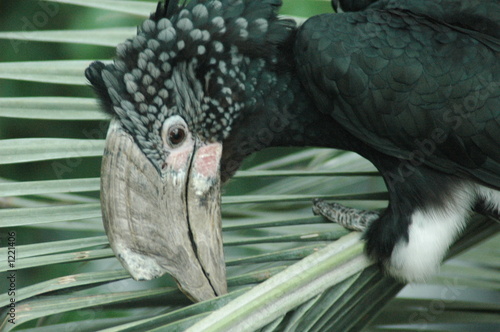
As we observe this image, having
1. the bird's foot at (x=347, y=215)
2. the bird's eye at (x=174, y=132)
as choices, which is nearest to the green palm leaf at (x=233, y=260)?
the bird's foot at (x=347, y=215)

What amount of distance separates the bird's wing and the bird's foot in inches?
6.5

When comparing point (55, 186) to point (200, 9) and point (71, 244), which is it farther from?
point (200, 9)

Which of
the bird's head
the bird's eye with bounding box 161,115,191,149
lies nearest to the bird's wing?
the bird's head

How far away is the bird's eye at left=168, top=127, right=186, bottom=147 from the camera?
4.50ft

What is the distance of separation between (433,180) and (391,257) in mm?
220

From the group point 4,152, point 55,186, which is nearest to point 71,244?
point 55,186

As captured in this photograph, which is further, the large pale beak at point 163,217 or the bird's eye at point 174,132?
the bird's eye at point 174,132

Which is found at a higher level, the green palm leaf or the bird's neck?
the bird's neck

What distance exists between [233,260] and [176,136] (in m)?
0.31

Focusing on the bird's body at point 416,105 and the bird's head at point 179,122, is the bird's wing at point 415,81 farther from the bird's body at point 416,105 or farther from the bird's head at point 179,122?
the bird's head at point 179,122

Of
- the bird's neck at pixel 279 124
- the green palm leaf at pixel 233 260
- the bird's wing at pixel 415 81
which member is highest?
the bird's wing at pixel 415 81

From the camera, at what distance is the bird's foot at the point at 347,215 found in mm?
1452

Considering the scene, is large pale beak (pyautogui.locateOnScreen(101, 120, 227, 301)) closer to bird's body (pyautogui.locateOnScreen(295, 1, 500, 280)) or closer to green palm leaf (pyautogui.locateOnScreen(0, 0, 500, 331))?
green palm leaf (pyautogui.locateOnScreen(0, 0, 500, 331))

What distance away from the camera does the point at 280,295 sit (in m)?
1.18
